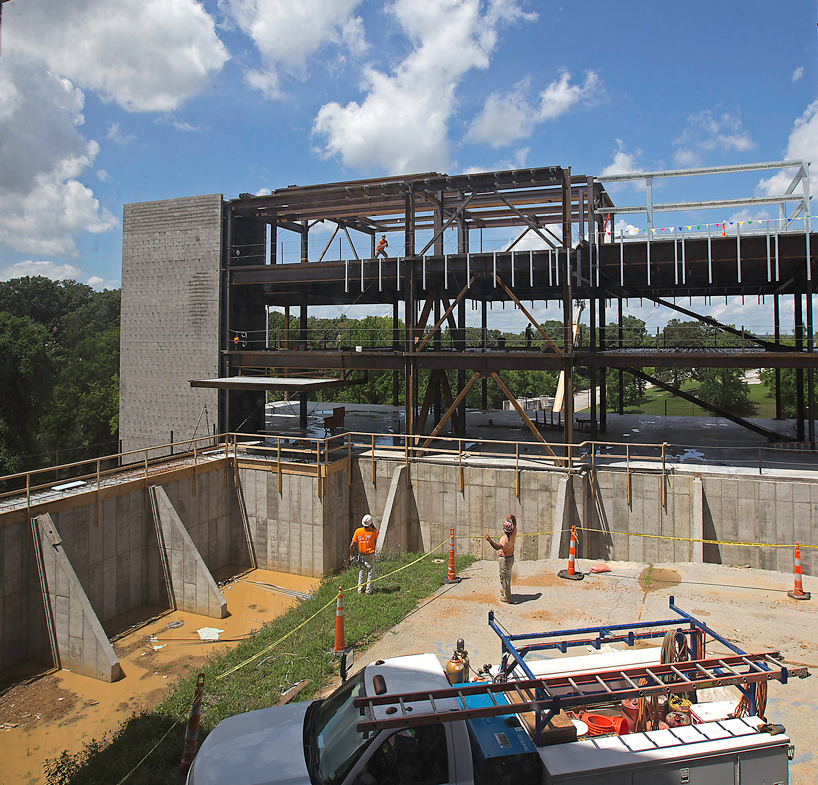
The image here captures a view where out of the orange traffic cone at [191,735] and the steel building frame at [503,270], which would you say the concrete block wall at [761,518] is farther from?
the orange traffic cone at [191,735]

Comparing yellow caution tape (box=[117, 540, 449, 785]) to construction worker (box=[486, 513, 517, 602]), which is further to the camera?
construction worker (box=[486, 513, 517, 602])

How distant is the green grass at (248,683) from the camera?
294 inches

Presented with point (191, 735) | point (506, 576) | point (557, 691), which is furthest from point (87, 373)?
point (557, 691)

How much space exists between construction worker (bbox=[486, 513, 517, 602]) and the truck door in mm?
5966

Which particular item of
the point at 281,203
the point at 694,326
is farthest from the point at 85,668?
the point at 694,326

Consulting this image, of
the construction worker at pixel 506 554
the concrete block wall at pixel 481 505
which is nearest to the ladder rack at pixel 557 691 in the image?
the construction worker at pixel 506 554

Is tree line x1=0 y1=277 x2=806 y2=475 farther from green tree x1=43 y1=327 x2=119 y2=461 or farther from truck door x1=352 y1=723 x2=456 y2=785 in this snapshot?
truck door x1=352 y1=723 x2=456 y2=785

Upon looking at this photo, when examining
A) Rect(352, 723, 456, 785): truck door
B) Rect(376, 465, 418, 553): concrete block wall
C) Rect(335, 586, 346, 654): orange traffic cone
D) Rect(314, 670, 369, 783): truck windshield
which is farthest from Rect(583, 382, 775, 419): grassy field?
Rect(352, 723, 456, 785): truck door

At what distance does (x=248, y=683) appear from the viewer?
8.88 metres

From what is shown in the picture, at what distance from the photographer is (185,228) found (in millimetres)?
24719

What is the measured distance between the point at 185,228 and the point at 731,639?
24116 mm

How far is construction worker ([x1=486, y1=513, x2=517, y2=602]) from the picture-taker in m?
10.7

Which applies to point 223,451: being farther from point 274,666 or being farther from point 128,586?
point 274,666

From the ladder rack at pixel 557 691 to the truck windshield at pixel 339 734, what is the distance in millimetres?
182
